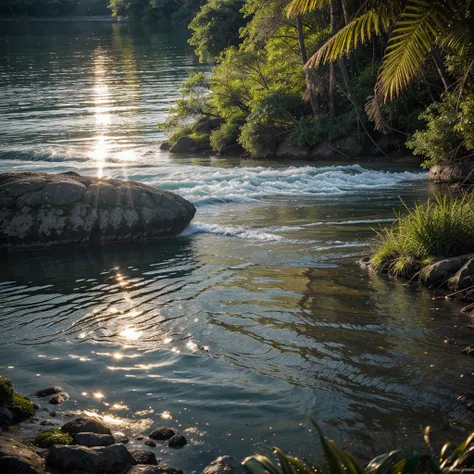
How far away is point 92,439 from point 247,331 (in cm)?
336

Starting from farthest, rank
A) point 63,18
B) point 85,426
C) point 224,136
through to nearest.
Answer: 1. point 63,18
2. point 224,136
3. point 85,426

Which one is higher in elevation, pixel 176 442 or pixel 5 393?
pixel 5 393

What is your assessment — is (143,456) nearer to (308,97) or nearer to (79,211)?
(79,211)

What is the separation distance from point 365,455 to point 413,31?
21.0ft

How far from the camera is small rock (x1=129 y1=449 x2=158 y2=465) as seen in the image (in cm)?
599

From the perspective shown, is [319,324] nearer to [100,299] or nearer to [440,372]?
[440,372]

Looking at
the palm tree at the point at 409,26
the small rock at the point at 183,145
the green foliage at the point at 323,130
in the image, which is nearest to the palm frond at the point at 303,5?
the palm tree at the point at 409,26

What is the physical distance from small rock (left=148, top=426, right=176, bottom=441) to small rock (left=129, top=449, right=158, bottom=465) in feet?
1.32

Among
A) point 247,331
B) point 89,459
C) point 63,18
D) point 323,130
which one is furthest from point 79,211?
point 63,18

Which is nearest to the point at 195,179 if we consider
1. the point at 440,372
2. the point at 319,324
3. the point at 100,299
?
the point at 100,299

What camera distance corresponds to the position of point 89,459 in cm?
579

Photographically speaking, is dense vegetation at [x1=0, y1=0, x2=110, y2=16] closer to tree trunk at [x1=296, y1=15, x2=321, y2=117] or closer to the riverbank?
tree trunk at [x1=296, y1=15, x2=321, y2=117]

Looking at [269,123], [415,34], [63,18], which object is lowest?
[269,123]

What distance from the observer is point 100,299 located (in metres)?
10.9
